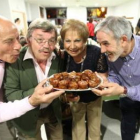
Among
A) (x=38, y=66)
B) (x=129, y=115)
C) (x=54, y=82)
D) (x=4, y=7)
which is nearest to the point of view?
(x=54, y=82)

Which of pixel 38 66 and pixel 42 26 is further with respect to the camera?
pixel 38 66

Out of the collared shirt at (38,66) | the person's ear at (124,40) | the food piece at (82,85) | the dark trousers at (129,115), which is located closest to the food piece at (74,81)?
the food piece at (82,85)

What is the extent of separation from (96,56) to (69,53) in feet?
0.85

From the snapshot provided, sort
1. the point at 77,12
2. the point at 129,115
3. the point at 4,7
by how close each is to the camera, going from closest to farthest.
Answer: the point at 129,115, the point at 4,7, the point at 77,12

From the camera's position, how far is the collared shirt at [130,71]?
120cm

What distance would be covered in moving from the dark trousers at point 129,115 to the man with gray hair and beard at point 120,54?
0.92 feet

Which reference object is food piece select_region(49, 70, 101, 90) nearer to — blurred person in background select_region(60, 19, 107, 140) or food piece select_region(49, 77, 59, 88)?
food piece select_region(49, 77, 59, 88)

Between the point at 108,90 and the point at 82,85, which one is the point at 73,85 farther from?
the point at 108,90

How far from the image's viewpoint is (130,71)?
1269 mm

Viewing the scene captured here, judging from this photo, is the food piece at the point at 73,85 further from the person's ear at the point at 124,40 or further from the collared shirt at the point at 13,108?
the person's ear at the point at 124,40

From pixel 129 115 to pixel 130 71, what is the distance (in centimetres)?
62

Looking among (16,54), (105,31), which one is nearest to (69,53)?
Answer: (105,31)

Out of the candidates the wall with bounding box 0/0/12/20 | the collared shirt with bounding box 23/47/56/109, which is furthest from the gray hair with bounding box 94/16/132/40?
the wall with bounding box 0/0/12/20

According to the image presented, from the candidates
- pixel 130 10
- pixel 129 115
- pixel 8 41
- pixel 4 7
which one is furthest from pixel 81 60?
pixel 130 10
